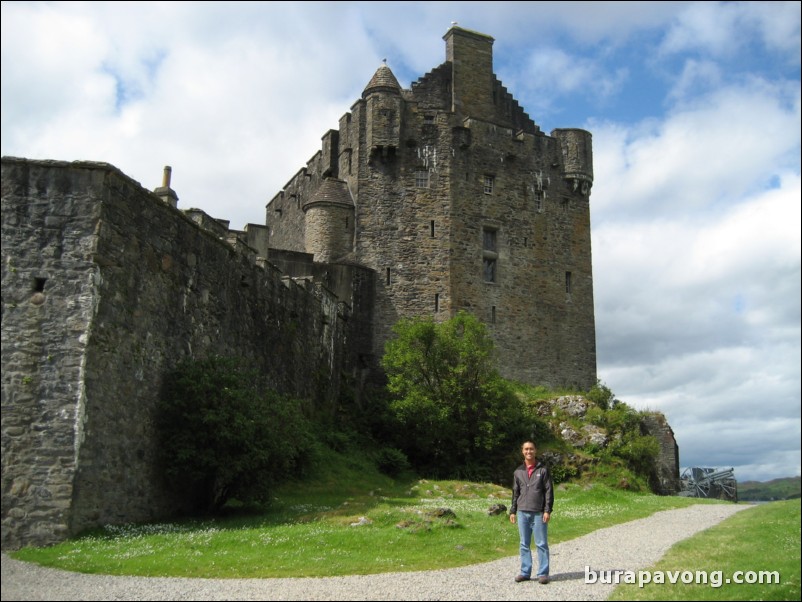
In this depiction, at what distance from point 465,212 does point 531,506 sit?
91.5 feet

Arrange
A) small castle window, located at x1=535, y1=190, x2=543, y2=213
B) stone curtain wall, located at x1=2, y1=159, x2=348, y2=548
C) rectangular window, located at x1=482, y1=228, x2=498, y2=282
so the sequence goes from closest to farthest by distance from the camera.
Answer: stone curtain wall, located at x1=2, y1=159, x2=348, y2=548 < rectangular window, located at x1=482, y1=228, x2=498, y2=282 < small castle window, located at x1=535, y1=190, x2=543, y2=213

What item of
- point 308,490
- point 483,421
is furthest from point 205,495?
point 483,421

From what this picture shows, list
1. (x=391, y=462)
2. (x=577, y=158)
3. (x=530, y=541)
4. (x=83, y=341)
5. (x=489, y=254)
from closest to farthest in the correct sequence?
(x=530, y=541), (x=83, y=341), (x=391, y=462), (x=489, y=254), (x=577, y=158)

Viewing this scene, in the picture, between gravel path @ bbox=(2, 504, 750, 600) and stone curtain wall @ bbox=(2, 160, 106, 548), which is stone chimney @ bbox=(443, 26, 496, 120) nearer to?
stone curtain wall @ bbox=(2, 160, 106, 548)

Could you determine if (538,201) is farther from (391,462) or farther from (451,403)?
(391,462)

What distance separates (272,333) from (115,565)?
45.8ft

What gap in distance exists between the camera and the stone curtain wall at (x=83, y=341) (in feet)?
49.2

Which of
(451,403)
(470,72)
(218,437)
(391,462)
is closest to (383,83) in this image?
(470,72)

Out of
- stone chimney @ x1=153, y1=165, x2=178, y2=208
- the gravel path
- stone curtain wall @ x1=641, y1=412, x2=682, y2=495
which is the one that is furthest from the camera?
stone curtain wall @ x1=641, y1=412, x2=682, y2=495

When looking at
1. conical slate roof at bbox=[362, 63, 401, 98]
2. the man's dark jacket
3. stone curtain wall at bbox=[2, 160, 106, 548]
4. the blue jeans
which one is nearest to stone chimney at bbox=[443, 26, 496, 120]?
conical slate roof at bbox=[362, 63, 401, 98]

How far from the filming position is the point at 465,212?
39000mm

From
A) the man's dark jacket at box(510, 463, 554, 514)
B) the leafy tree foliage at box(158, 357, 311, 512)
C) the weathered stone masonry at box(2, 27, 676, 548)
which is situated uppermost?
the weathered stone masonry at box(2, 27, 676, 548)

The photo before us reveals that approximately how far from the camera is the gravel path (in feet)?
33.5

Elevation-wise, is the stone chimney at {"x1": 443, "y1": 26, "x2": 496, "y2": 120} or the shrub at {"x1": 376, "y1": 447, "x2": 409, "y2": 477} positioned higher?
the stone chimney at {"x1": 443, "y1": 26, "x2": 496, "y2": 120}
